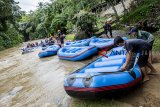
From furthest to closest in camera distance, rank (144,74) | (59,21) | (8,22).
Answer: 1. (8,22)
2. (59,21)
3. (144,74)

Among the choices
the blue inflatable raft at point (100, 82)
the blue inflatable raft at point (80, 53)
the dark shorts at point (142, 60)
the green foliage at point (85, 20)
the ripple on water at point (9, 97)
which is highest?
the green foliage at point (85, 20)

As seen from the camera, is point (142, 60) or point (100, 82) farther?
point (142, 60)

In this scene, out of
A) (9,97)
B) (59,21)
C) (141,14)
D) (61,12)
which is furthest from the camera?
(61,12)

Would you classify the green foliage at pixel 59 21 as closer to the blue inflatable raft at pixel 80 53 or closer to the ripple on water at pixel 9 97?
the blue inflatable raft at pixel 80 53

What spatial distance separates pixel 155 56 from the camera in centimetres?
859

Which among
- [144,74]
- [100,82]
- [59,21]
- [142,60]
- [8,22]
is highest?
[8,22]

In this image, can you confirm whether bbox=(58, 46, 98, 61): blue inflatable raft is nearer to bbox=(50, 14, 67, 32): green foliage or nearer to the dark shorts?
the dark shorts

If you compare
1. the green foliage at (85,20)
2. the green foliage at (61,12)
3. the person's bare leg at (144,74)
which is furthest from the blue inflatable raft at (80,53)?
the green foliage at (61,12)

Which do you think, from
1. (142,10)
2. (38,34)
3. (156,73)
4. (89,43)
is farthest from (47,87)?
(38,34)

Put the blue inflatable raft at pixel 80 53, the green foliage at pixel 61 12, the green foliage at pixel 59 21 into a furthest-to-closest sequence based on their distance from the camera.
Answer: the green foliage at pixel 59 21 < the green foliage at pixel 61 12 < the blue inflatable raft at pixel 80 53

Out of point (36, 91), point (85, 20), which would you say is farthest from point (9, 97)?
point (85, 20)

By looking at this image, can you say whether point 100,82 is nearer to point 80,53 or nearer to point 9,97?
point 9,97

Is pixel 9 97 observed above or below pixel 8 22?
below

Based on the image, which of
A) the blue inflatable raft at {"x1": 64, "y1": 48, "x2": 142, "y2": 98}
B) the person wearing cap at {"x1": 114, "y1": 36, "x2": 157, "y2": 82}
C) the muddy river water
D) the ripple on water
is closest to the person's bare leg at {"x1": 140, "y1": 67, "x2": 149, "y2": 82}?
the person wearing cap at {"x1": 114, "y1": 36, "x2": 157, "y2": 82}
